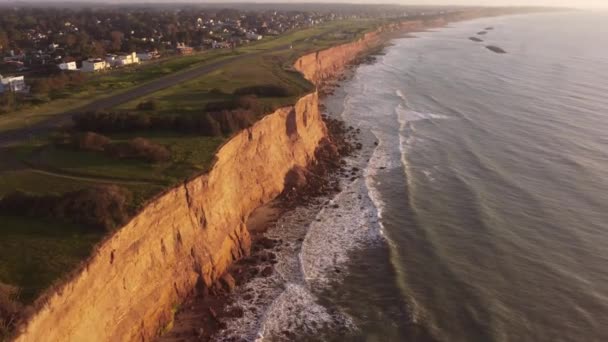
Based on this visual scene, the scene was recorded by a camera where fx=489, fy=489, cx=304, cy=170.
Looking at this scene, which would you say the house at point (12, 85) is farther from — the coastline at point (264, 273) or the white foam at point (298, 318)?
the white foam at point (298, 318)

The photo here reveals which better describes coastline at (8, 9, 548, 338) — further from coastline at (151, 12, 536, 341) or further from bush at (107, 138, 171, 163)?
bush at (107, 138, 171, 163)

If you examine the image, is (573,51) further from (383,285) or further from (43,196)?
(43,196)

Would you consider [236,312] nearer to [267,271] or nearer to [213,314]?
[213,314]

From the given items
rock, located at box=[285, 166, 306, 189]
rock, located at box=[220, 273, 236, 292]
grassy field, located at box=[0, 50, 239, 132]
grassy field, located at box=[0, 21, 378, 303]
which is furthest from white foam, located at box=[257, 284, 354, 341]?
grassy field, located at box=[0, 50, 239, 132]

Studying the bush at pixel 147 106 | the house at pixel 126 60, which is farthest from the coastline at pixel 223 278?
the house at pixel 126 60

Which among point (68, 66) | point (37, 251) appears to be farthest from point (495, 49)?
point (37, 251)

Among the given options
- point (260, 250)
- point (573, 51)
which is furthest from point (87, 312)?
point (573, 51)
